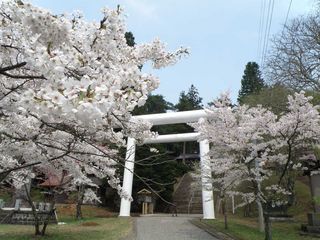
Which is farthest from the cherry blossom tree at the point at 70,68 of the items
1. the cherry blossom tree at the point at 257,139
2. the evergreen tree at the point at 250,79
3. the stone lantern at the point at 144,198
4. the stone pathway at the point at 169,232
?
the evergreen tree at the point at 250,79

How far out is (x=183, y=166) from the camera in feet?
109

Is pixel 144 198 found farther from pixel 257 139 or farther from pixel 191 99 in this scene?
pixel 191 99

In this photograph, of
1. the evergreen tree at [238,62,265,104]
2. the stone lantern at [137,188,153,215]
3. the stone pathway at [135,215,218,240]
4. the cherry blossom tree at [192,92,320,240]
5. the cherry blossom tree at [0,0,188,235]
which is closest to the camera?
the cherry blossom tree at [0,0,188,235]

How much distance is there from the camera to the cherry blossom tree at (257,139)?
929 cm

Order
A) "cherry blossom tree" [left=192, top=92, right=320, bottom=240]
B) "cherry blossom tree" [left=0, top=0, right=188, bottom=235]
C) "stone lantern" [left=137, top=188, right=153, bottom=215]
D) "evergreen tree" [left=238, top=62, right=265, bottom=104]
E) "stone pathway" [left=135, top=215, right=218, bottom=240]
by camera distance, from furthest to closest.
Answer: "evergreen tree" [left=238, top=62, right=265, bottom=104] → "stone lantern" [left=137, top=188, right=153, bottom=215] → "stone pathway" [left=135, top=215, right=218, bottom=240] → "cherry blossom tree" [left=192, top=92, right=320, bottom=240] → "cherry blossom tree" [left=0, top=0, right=188, bottom=235]

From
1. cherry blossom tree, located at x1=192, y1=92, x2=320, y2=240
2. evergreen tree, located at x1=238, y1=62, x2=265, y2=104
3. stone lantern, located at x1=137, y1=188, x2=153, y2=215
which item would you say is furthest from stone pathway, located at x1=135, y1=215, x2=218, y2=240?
evergreen tree, located at x1=238, y1=62, x2=265, y2=104

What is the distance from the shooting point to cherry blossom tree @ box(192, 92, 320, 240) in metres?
9.29

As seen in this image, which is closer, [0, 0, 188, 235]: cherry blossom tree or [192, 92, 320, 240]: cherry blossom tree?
[0, 0, 188, 235]: cherry blossom tree

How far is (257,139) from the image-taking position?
35.7 feet

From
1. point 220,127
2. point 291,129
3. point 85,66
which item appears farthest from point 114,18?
point 220,127

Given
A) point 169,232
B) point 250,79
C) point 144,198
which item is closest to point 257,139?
point 169,232

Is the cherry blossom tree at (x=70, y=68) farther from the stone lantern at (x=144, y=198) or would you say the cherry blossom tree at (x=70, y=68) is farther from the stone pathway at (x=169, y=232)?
the stone lantern at (x=144, y=198)

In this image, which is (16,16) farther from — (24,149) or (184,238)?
(184,238)

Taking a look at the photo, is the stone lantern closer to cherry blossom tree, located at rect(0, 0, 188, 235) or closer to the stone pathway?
the stone pathway
